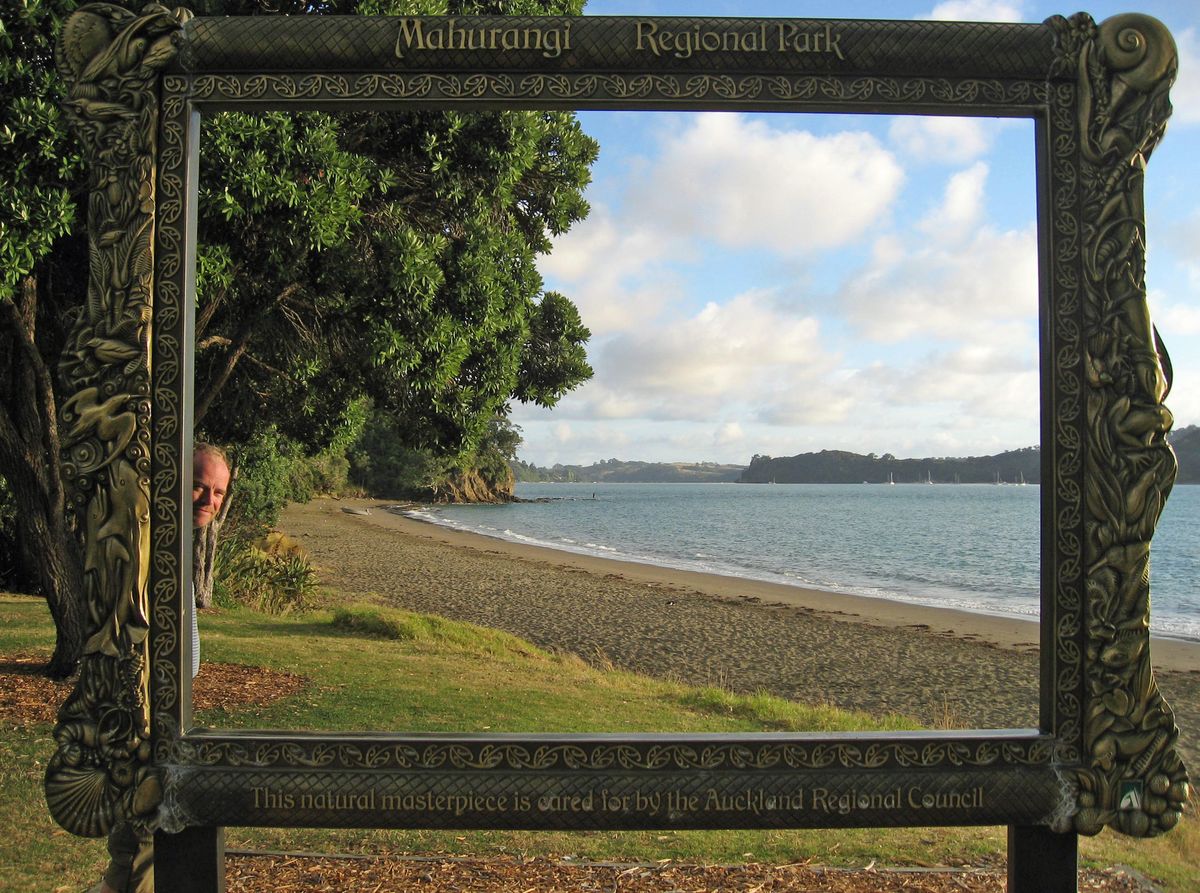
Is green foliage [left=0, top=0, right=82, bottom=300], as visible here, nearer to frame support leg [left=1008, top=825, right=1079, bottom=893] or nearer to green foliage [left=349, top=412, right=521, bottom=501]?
frame support leg [left=1008, top=825, right=1079, bottom=893]

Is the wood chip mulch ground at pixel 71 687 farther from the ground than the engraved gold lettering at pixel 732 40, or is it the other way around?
the engraved gold lettering at pixel 732 40

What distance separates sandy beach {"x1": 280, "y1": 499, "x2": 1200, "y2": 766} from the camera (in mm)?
13445

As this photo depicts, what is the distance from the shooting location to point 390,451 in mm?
66938

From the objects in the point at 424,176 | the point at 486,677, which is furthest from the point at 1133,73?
the point at 486,677

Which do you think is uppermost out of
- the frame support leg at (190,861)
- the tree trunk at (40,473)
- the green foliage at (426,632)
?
the tree trunk at (40,473)

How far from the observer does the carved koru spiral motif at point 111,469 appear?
10.3ft

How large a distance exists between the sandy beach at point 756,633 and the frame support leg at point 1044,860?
775cm

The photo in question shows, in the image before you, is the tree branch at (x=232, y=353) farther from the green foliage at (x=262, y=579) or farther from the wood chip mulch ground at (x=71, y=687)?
the green foliage at (x=262, y=579)

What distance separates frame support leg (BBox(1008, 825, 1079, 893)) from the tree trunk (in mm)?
6817

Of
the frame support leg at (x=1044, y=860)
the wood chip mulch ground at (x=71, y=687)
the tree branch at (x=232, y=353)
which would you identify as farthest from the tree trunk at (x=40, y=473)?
the frame support leg at (x=1044, y=860)

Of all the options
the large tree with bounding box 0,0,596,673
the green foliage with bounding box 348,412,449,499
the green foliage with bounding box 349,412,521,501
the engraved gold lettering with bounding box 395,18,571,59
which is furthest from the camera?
the green foliage with bounding box 348,412,449,499

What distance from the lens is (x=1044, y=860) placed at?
329 centimetres

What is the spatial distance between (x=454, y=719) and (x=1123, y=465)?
5.55 metres

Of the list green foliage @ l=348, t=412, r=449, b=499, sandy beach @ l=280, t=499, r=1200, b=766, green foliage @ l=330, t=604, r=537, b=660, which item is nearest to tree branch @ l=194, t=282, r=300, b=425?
green foliage @ l=330, t=604, r=537, b=660
